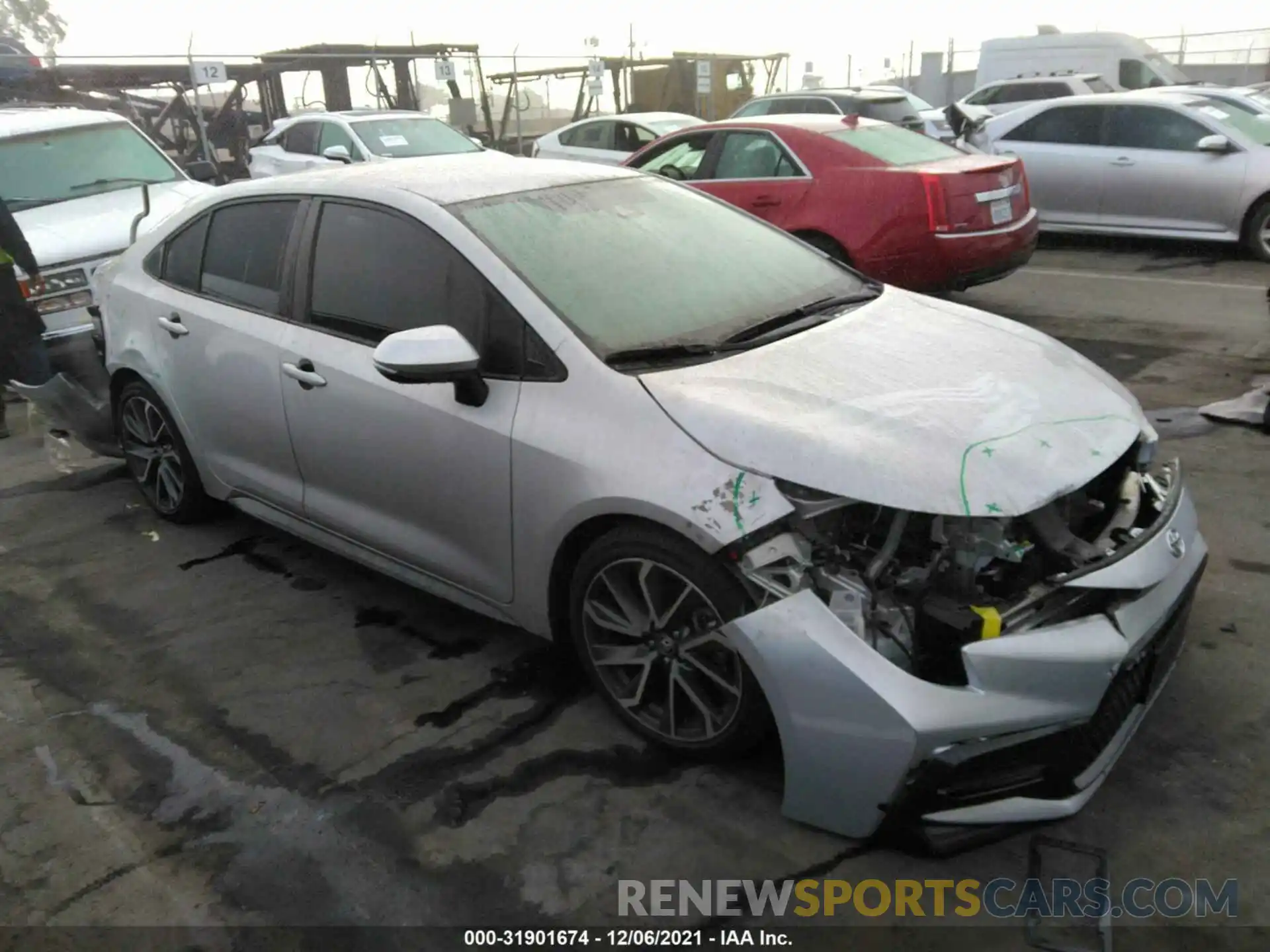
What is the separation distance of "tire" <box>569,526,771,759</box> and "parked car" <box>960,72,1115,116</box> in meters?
14.5

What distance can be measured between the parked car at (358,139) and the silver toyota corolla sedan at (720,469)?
8.50 meters

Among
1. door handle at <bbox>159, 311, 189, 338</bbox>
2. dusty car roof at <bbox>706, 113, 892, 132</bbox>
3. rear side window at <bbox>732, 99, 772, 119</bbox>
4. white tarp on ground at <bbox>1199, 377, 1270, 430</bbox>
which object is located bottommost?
white tarp on ground at <bbox>1199, 377, 1270, 430</bbox>

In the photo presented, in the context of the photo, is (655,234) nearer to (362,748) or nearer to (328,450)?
(328,450)

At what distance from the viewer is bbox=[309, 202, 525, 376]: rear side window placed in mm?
3176

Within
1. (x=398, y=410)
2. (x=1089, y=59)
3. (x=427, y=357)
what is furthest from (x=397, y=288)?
(x=1089, y=59)

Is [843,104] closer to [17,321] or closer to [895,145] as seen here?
[895,145]

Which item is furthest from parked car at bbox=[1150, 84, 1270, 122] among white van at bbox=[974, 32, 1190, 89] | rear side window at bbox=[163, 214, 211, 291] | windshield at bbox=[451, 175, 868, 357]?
rear side window at bbox=[163, 214, 211, 291]

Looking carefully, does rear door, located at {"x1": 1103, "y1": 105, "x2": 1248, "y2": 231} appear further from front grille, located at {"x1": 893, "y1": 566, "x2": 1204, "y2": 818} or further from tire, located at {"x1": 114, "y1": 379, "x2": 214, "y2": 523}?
tire, located at {"x1": 114, "y1": 379, "x2": 214, "y2": 523}

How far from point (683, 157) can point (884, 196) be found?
7.38ft

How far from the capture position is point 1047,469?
261cm

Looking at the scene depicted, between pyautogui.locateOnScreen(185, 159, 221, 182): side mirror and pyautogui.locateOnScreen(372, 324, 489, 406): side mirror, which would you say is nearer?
pyautogui.locateOnScreen(372, 324, 489, 406): side mirror

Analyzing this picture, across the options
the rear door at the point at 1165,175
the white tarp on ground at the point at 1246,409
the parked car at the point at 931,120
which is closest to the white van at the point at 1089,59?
the parked car at the point at 931,120

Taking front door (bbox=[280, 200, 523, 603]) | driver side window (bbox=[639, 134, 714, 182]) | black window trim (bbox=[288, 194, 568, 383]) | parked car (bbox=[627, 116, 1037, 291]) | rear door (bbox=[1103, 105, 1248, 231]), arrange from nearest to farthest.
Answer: black window trim (bbox=[288, 194, 568, 383]), front door (bbox=[280, 200, 523, 603]), parked car (bbox=[627, 116, 1037, 291]), driver side window (bbox=[639, 134, 714, 182]), rear door (bbox=[1103, 105, 1248, 231])

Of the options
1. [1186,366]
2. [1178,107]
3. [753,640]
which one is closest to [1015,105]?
[1178,107]
